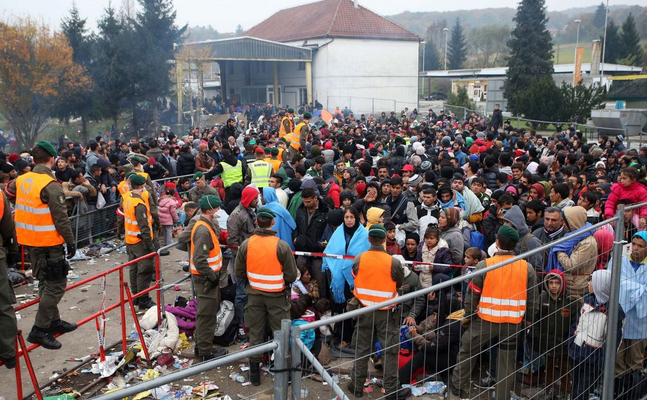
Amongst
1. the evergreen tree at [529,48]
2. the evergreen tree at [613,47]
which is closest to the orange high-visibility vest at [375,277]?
the evergreen tree at [529,48]

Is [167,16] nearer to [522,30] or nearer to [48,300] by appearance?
[522,30]

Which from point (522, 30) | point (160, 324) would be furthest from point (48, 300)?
point (522, 30)

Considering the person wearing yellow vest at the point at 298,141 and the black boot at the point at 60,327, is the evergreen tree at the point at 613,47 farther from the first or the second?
the black boot at the point at 60,327

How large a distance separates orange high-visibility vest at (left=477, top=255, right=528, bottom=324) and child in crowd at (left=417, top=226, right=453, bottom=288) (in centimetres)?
158

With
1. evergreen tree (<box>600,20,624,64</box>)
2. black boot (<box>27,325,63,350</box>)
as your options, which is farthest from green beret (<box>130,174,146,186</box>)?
evergreen tree (<box>600,20,624,64</box>)

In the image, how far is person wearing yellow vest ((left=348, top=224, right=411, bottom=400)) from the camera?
524cm

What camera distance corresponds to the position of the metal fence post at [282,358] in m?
2.73

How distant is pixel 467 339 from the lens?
4844 millimetres

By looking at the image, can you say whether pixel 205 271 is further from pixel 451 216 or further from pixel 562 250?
pixel 562 250

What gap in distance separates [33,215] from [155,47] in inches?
1126

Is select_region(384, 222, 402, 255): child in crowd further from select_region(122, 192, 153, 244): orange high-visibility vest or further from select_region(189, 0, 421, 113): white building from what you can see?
select_region(189, 0, 421, 113): white building

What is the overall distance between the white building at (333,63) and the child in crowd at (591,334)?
34.4 metres

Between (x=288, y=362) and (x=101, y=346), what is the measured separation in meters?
3.91

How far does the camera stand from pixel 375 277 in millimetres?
5266
